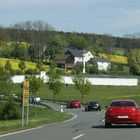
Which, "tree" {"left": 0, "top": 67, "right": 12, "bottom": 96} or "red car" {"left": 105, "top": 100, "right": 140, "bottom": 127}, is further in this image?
"tree" {"left": 0, "top": 67, "right": 12, "bottom": 96}

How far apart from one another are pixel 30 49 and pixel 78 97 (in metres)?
85.0

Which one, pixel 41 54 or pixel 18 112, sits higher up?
pixel 41 54

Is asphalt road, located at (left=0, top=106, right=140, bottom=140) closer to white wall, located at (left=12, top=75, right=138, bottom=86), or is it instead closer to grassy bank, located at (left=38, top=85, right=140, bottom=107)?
grassy bank, located at (left=38, top=85, right=140, bottom=107)

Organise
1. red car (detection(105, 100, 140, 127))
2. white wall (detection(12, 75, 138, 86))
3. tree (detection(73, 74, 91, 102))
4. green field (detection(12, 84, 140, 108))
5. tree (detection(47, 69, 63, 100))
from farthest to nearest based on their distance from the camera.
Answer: white wall (detection(12, 75, 138, 86)), green field (detection(12, 84, 140, 108)), tree (detection(73, 74, 91, 102)), tree (detection(47, 69, 63, 100)), red car (detection(105, 100, 140, 127))

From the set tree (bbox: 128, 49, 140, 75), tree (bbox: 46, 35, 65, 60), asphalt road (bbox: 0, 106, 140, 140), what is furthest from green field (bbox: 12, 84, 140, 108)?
asphalt road (bbox: 0, 106, 140, 140)

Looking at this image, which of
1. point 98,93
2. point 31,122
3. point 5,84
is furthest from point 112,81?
point 31,122

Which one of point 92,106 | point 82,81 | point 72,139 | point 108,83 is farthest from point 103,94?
point 72,139

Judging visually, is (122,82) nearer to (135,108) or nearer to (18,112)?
(18,112)

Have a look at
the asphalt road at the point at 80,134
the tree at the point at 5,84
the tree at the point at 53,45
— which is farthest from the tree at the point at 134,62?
the asphalt road at the point at 80,134

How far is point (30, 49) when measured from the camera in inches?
7352

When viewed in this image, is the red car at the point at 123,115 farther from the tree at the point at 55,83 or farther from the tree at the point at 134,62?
the tree at the point at 134,62

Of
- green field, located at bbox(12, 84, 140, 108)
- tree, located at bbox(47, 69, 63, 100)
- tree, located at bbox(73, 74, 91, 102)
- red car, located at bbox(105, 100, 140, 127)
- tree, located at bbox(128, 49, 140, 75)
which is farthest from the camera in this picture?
Result: tree, located at bbox(128, 49, 140, 75)

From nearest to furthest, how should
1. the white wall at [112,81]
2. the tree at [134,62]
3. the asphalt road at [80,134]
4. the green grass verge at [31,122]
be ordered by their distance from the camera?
1. the asphalt road at [80,134]
2. the green grass verge at [31,122]
3. the white wall at [112,81]
4. the tree at [134,62]

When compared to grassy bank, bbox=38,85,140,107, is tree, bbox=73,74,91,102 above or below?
above
